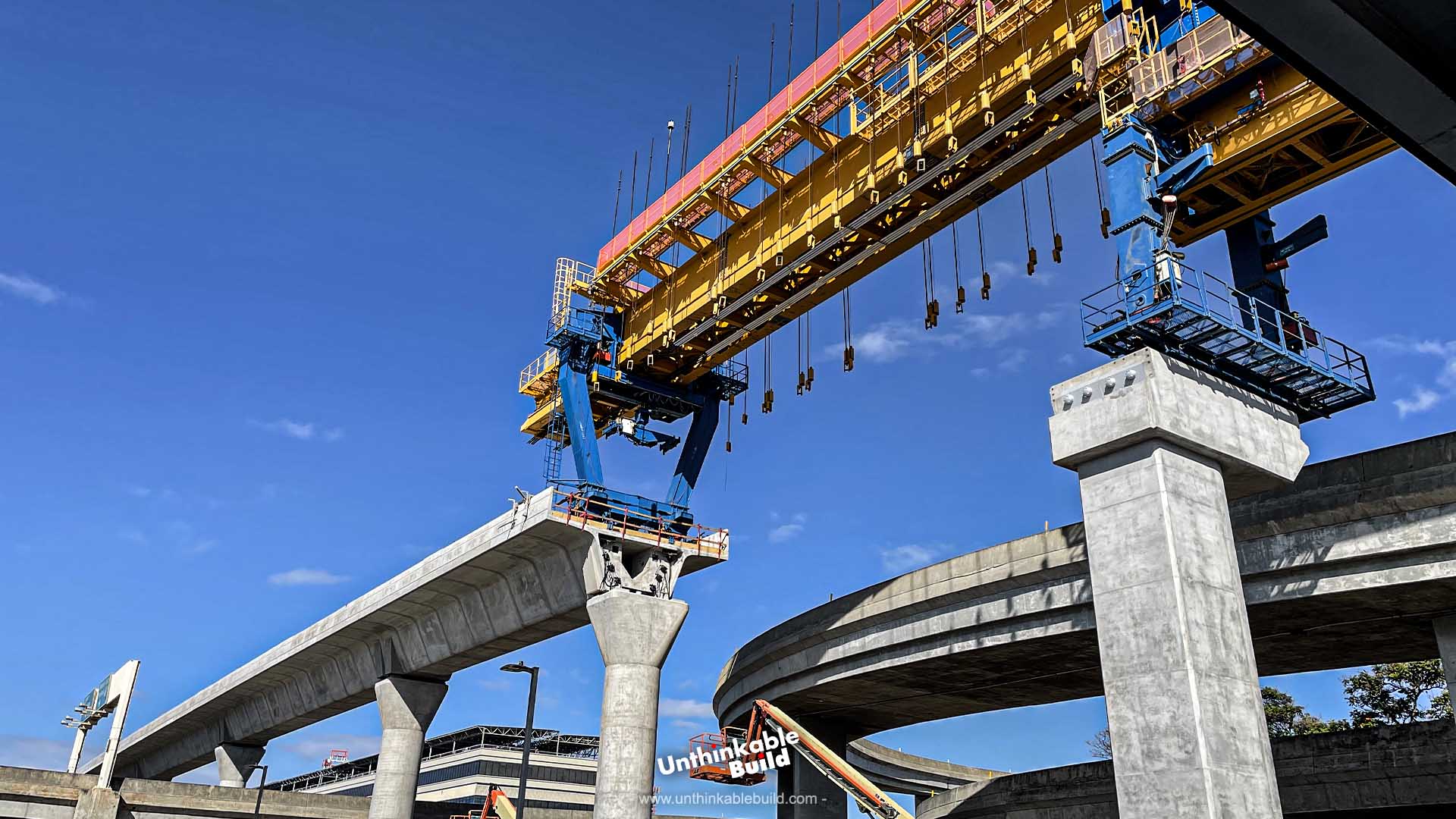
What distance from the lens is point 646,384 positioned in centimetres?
3653

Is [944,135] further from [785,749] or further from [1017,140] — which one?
[785,749]

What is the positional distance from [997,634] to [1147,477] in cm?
997

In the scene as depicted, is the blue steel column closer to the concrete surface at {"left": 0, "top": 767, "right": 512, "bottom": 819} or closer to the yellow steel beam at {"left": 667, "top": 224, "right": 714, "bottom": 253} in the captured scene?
the yellow steel beam at {"left": 667, "top": 224, "right": 714, "bottom": 253}

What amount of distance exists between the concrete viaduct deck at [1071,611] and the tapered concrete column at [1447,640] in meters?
0.26

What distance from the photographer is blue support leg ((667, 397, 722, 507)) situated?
35125mm

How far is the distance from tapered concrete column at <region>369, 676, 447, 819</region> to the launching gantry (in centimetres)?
1378

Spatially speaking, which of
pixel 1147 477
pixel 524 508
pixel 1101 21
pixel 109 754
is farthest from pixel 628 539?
pixel 109 754

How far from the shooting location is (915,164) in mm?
25734

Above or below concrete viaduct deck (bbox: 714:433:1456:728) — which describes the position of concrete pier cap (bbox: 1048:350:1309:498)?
above

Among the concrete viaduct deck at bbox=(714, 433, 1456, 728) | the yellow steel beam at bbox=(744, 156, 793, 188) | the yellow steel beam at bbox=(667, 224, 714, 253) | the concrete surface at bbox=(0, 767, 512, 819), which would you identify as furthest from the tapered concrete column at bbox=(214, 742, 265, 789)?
the yellow steel beam at bbox=(744, 156, 793, 188)

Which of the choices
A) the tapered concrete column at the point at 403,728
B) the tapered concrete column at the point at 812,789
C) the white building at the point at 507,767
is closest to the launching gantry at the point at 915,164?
the tapered concrete column at the point at 812,789

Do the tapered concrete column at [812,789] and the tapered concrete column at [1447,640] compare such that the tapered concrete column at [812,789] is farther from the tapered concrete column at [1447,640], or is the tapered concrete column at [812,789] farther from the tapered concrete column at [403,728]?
the tapered concrete column at [1447,640]

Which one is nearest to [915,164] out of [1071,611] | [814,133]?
[814,133]

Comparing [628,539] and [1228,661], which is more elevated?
[628,539]
